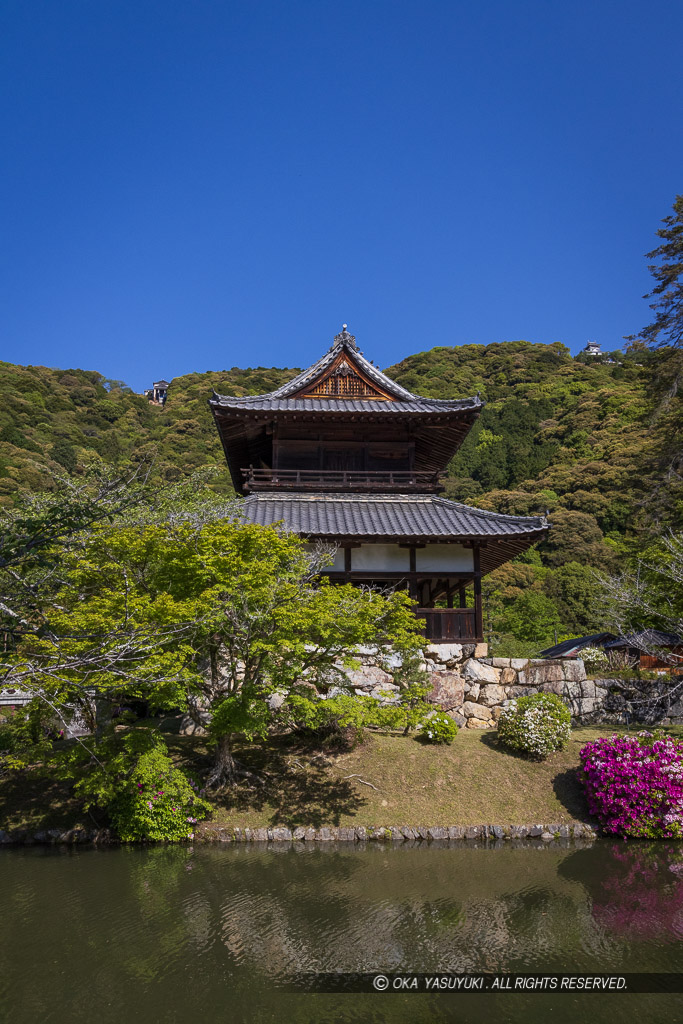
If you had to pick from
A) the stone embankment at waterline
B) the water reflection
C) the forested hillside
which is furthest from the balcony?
the water reflection

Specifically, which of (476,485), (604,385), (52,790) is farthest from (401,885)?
(604,385)

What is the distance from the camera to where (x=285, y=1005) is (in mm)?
6965

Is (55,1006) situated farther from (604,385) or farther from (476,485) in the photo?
(604,385)

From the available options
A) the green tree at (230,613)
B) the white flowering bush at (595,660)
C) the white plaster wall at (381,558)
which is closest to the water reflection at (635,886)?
the green tree at (230,613)

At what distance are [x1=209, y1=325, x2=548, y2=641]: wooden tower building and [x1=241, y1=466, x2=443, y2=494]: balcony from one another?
0.13ft

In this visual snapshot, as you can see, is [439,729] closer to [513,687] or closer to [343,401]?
[513,687]

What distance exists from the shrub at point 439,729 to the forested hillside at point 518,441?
13644 mm

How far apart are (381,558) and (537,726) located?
6769mm

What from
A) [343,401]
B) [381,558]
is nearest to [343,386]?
[343,401]

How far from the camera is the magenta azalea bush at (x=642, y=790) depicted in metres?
13.9

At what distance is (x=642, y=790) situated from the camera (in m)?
14.0

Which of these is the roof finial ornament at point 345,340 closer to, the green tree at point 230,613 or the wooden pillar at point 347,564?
the wooden pillar at point 347,564

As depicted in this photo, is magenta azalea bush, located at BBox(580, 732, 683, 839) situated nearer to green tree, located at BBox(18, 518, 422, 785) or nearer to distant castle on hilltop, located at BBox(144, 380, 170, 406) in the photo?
green tree, located at BBox(18, 518, 422, 785)

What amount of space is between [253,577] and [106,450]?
1966 inches
